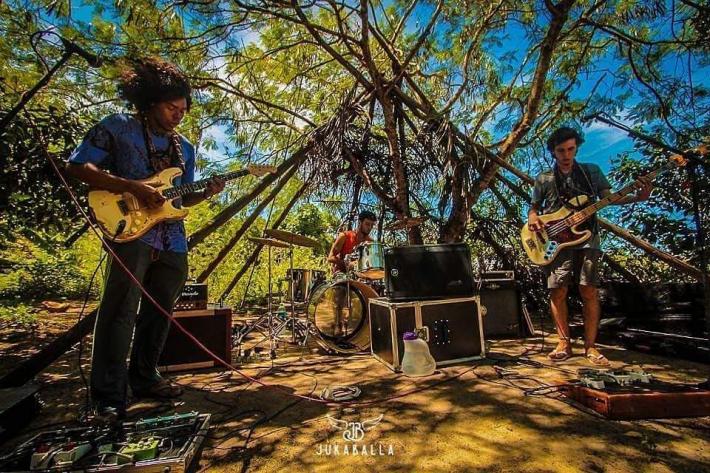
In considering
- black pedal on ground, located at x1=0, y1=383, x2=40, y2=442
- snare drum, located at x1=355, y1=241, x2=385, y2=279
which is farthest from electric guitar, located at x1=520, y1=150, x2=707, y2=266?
black pedal on ground, located at x1=0, y1=383, x2=40, y2=442

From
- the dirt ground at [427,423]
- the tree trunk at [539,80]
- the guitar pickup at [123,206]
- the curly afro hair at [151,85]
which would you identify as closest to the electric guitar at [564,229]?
the dirt ground at [427,423]

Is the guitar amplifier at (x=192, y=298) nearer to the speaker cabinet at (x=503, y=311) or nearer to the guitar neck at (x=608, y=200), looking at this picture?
the speaker cabinet at (x=503, y=311)

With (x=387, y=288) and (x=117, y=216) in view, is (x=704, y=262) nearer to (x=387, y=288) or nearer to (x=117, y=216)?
(x=387, y=288)

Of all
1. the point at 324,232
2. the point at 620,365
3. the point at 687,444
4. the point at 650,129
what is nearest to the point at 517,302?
the point at 620,365

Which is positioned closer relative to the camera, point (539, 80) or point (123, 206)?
point (123, 206)

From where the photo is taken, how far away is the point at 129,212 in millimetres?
2275

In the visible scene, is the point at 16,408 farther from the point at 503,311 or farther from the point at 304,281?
the point at 503,311

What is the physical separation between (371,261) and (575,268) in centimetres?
212

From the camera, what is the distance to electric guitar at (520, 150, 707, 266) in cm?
328

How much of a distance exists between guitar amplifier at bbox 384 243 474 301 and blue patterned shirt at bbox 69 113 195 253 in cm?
192

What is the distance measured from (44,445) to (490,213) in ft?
23.4

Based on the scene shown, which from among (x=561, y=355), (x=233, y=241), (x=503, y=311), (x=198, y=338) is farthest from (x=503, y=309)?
(x=233, y=241)

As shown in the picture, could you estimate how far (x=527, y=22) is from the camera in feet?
17.7

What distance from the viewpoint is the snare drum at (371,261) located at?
4.25 metres
